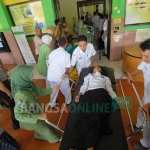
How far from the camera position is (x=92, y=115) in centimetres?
146

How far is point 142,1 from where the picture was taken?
307cm

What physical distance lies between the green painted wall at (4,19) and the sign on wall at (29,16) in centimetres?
18

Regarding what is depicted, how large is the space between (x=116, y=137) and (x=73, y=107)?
72 cm

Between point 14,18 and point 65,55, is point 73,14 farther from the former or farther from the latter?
point 65,55

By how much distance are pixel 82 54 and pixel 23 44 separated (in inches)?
110

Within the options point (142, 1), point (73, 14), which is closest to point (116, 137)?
point (142, 1)

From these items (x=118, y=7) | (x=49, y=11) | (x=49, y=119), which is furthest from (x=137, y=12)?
(x=49, y=119)

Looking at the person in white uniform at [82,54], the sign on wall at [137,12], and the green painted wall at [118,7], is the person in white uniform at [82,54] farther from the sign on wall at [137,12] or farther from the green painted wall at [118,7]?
the sign on wall at [137,12]

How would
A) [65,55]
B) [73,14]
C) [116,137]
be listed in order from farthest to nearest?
[73,14] < [65,55] < [116,137]

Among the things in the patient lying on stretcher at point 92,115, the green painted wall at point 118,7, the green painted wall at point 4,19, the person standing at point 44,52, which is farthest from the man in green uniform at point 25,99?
the green painted wall at point 4,19

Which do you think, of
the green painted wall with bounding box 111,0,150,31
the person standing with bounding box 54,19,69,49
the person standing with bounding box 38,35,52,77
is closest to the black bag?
the person standing with bounding box 38,35,52,77

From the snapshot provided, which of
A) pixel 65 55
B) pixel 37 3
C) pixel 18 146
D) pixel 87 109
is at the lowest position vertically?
pixel 18 146

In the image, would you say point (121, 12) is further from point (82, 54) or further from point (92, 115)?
point (92, 115)

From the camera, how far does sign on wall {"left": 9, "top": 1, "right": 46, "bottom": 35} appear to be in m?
3.71
